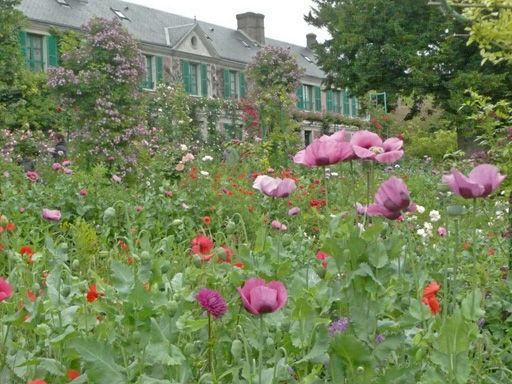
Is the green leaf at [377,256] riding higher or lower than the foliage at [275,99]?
lower

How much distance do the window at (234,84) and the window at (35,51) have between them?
10084mm

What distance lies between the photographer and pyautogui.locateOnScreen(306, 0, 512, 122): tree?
73.2 ft

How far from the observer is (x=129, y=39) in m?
11.3

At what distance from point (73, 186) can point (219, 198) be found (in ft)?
4.18

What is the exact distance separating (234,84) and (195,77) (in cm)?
285

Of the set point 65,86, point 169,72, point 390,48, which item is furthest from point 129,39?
point 169,72

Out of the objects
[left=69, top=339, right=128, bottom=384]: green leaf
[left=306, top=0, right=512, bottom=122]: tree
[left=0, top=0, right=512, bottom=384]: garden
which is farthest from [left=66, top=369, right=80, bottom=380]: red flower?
[left=306, top=0, right=512, bottom=122]: tree

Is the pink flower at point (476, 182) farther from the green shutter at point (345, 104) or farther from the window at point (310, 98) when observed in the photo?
the green shutter at point (345, 104)

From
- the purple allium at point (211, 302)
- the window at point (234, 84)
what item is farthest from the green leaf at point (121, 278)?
the window at point (234, 84)

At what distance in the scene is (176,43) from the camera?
1246 inches

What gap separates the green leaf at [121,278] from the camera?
192 centimetres

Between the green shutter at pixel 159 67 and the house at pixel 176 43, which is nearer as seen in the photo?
the house at pixel 176 43

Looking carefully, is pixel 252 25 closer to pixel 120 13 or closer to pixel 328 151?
pixel 120 13

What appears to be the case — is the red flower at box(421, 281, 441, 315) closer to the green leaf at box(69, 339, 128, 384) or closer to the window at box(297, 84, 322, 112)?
the green leaf at box(69, 339, 128, 384)
